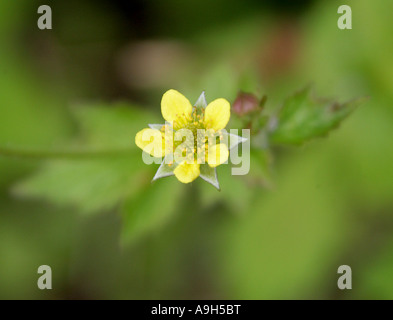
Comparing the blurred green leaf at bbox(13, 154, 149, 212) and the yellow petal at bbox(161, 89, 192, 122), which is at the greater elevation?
the yellow petal at bbox(161, 89, 192, 122)

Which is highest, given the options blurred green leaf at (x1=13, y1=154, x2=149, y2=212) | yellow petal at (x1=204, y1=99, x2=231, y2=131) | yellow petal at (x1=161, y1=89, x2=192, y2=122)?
yellow petal at (x1=161, y1=89, x2=192, y2=122)

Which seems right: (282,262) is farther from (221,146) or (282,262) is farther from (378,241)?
(221,146)

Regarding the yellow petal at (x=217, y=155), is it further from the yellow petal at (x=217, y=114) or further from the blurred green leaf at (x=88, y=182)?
the blurred green leaf at (x=88, y=182)

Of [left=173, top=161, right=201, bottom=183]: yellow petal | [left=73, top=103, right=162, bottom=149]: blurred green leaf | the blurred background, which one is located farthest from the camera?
the blurred background

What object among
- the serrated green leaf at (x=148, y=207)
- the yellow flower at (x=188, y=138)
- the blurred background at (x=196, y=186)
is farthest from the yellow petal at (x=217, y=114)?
the blurred background at (x=196, y=186)

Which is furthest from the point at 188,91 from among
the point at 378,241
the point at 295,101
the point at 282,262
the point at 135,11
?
the point at 378,241

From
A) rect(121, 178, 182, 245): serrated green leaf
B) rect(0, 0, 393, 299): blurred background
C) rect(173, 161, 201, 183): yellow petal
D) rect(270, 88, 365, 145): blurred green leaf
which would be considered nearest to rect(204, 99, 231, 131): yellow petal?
rect(173, 161, 201, 183): yellow petal

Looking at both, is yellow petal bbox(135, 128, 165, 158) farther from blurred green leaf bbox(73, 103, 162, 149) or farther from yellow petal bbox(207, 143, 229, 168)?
blurred green leaf bbox(73, 103, 162, 149)
